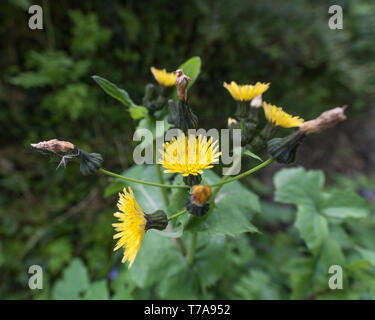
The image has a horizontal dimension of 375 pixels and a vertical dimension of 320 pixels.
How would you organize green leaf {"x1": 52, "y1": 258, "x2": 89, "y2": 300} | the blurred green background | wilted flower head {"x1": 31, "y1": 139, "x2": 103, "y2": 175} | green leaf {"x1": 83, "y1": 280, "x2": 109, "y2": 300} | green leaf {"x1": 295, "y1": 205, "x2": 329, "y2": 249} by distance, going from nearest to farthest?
wilted flower head {"x1": 31, "y1": 139, "x2": 103, "y2": 175}, green leaf {"x1": 295, "y1": 205, "x2": 329, "y2": 249}, green leaf {"x1": 83, "y1": 280, "x2": 109, "y2": 300}, green leaf {"x1": 52, "y1": 258, "x2": 89, "y2": 300}, the blurred green background

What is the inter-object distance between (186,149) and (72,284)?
1.36 m

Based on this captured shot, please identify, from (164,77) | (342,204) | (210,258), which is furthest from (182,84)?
(342,204)

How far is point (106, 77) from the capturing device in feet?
7.55

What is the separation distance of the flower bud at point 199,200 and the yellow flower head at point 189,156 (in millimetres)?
65

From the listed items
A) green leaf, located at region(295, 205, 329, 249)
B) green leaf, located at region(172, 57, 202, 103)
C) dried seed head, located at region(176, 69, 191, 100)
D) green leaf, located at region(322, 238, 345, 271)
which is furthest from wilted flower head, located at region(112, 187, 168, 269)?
green leaf, located at region(322, 238, 345, 271)

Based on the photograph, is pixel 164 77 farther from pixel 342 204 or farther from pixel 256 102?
pixel 342 204

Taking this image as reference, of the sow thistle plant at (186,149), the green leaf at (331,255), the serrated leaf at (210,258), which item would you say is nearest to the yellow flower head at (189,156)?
the sow thistle plant at (186,149)

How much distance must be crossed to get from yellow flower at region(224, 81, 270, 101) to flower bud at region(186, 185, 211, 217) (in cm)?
47

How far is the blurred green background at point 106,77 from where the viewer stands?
6.89ft

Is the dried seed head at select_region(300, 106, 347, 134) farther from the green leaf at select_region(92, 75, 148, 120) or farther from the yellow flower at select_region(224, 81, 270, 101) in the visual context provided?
the green leaf at select_region(92, 75, 148, 120)

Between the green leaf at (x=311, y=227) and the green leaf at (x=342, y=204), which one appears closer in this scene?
the green leaf at (x=311, y=227)

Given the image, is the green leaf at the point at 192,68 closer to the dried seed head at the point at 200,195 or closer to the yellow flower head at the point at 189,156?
the yellow flower head at the point at 189,156

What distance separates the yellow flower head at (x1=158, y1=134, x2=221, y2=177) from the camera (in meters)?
0.89
